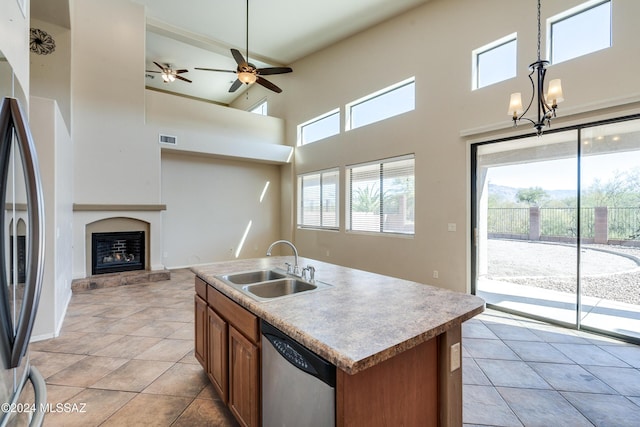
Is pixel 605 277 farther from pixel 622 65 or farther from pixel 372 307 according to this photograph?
pixel 372 307

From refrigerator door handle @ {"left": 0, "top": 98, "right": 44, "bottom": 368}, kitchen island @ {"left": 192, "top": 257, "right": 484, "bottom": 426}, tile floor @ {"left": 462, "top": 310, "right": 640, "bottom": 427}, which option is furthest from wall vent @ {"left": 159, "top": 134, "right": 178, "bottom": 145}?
tile floor @ {"left": 462, "top": 310, "right": 640, "bottom": 427}

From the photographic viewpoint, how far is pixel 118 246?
18.5 ft

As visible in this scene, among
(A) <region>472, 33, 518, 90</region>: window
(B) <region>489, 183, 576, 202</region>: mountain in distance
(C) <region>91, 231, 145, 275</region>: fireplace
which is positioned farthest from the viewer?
(C) <region>91, 231, 145, 275</region>: fireplace

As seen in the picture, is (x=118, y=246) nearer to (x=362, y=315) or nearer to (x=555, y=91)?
(x=362, y=315)

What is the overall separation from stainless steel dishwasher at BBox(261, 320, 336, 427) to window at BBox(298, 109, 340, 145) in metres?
5.62

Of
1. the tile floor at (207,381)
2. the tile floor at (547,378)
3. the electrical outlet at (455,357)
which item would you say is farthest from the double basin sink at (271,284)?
the tile floor at (547,378)

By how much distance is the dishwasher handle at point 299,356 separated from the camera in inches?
42.3

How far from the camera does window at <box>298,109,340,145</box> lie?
6.55 metres

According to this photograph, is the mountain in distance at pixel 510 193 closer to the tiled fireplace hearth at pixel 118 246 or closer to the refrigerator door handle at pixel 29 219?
the refrigerator door handle at pixel 29 219

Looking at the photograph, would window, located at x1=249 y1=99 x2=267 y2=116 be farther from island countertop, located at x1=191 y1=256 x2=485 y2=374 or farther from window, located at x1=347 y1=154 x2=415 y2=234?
island countertop, located at x1=191 y1=256 x2=485 y2=374

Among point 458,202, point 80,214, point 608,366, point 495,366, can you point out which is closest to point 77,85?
point 80,214

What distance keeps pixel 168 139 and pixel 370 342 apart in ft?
20.1

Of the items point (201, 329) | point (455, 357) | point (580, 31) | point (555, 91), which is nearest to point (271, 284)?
point (201, 329)

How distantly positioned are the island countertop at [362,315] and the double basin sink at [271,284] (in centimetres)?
9
